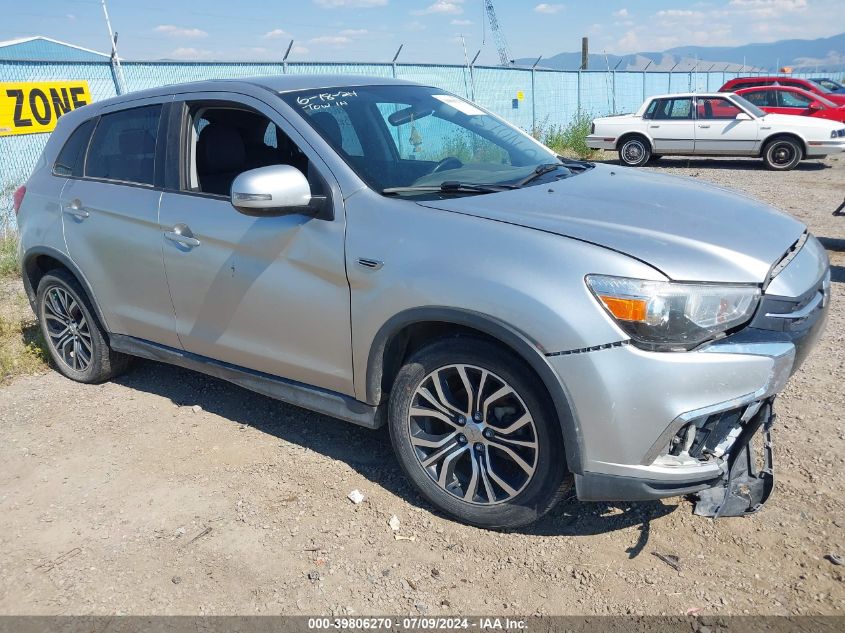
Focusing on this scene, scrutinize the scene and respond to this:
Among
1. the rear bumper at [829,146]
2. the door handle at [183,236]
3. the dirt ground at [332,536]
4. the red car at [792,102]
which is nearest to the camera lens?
the dirt ground at [332,536]

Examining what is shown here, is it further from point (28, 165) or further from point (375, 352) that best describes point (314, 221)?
point (28, 165)

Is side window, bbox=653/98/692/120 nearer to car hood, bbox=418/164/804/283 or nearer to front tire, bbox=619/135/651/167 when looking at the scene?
front tire, bbox=619/135/651/167

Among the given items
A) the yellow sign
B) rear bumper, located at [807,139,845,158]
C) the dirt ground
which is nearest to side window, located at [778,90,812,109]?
rear bumper, located at [807,139,845,158]

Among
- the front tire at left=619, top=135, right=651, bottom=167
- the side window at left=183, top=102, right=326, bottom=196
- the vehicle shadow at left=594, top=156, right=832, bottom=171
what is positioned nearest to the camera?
the side window at left=183, top=102, right=326, bottom=196

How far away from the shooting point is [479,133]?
13.3ft

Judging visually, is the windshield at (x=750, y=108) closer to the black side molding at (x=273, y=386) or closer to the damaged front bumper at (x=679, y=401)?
the damaged front bumper at (x=679, y=401)

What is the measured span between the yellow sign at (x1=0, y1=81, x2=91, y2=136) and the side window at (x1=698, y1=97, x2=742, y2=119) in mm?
12000

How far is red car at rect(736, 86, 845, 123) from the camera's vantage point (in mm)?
16359

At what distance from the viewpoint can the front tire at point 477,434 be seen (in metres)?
2.78

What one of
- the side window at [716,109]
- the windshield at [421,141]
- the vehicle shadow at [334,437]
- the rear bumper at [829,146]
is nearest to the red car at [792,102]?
the side window at [716,109]

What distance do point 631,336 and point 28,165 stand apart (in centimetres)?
923

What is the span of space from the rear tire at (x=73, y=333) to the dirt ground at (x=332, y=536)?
22.5 inches

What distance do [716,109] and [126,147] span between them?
13.9 meters

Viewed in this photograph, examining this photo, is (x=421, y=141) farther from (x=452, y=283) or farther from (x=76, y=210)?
(x=76, y=210)
